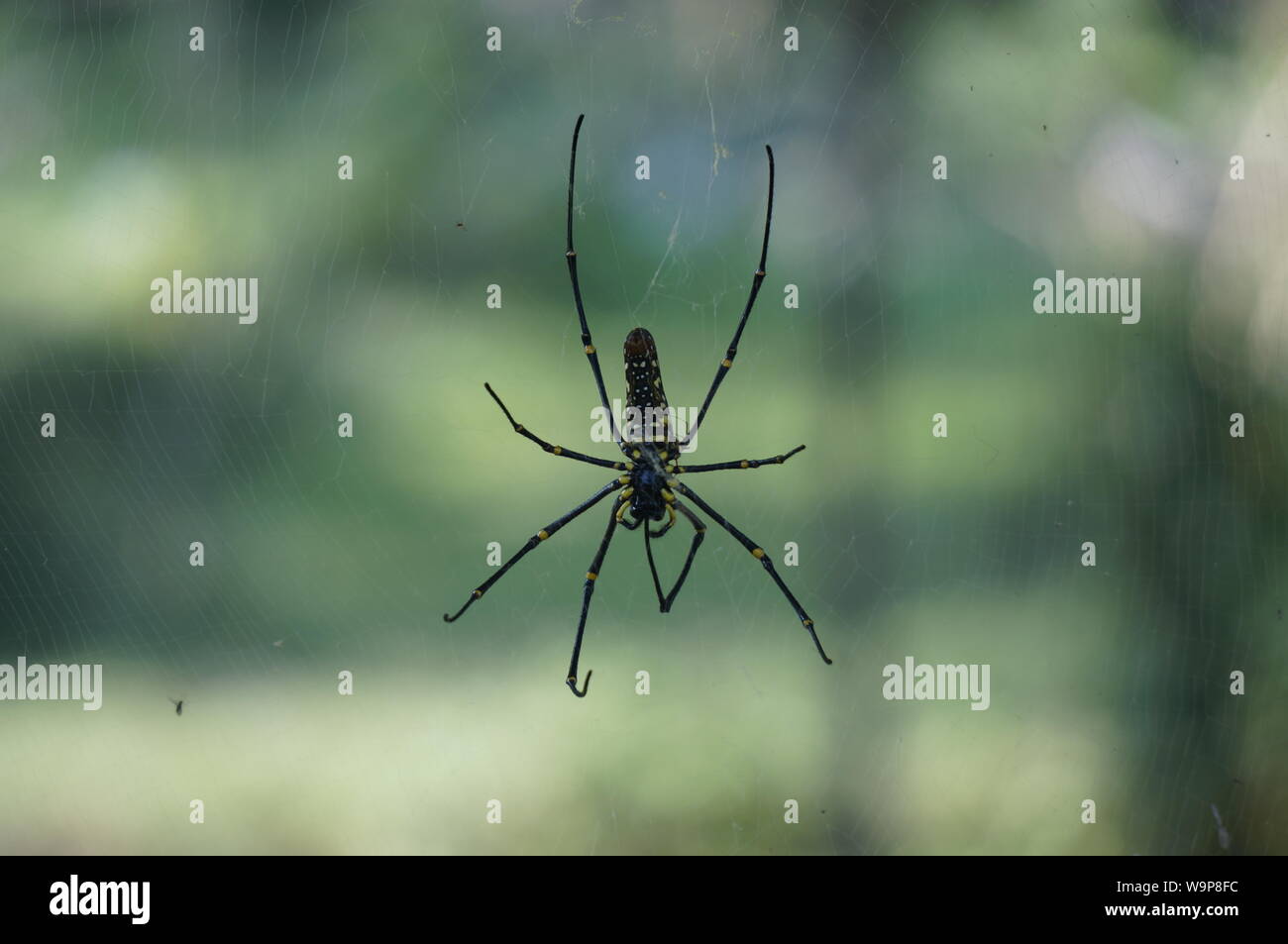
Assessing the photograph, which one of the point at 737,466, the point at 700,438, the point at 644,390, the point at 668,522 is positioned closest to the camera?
the point at 644,390

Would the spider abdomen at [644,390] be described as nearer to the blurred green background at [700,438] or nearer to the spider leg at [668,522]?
the spider leg at [668,522]

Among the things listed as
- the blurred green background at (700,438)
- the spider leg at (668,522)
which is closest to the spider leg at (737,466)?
the spider leg at (668,522)

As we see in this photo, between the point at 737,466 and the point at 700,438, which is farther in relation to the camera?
the point at 700,438

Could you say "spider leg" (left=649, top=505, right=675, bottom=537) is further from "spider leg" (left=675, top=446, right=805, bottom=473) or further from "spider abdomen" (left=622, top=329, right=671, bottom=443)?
"spider abdomen" (left=622, top=329, right=671, bottom=443)

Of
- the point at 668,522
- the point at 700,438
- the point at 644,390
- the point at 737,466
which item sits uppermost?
the point at 700,438

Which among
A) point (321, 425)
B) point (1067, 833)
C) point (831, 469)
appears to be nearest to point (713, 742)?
point (831, 469)

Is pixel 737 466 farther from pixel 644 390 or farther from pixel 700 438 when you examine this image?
pixel 700 438

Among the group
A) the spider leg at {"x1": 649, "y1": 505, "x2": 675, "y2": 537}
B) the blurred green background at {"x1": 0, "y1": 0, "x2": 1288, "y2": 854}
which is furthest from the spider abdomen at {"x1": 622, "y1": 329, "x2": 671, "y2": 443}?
the blurred green background at {"x1": 0, "y1": 0, "x2": 1288, "y2": 854}

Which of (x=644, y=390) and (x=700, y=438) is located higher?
(x=700, y=438)

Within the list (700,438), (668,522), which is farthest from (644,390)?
(700,438)
